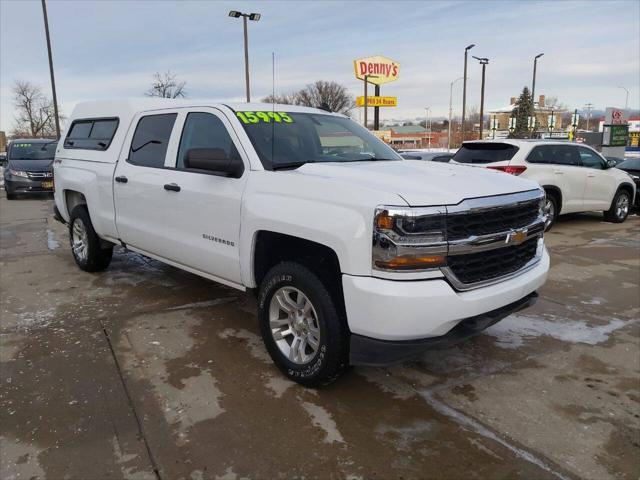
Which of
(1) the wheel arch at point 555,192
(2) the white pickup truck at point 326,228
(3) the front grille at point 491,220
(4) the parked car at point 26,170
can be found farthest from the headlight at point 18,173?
(3) the front grille at point 491,220

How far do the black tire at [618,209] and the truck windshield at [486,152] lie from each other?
120 inches

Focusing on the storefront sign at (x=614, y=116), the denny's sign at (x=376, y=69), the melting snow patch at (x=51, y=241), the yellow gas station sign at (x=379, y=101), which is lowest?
the melting snow patch at (x=51, y=241)

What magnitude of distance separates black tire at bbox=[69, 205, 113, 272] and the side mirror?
2866 millimetres

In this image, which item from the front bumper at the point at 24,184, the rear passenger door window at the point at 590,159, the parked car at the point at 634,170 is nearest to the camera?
the rear passenger door window at the point at 590,159

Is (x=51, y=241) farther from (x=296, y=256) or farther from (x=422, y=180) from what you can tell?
(x=422, y=180)

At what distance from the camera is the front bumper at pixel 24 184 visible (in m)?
15.1

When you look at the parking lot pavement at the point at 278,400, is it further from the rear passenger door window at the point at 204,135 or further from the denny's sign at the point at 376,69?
the denny's sign at the point at 376,69

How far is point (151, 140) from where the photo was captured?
5.01 meters

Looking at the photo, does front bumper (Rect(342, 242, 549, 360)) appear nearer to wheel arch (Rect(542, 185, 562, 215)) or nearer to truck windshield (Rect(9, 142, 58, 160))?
wheel arch (Rect(542, 185, 562, 215))

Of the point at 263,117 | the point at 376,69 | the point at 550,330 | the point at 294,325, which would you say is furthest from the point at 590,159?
the point at 376,69

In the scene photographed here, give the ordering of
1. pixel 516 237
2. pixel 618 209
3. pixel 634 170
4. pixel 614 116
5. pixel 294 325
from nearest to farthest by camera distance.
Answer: pixel 516 237
pixel 294 325
pixel 618 209
pixel 634 170
pixel 614 116

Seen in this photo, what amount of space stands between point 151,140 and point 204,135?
921mm

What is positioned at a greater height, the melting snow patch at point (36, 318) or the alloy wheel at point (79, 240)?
the alloy wheel at point (79, 240)

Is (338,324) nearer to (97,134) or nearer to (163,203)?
(163,203)
